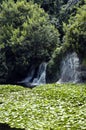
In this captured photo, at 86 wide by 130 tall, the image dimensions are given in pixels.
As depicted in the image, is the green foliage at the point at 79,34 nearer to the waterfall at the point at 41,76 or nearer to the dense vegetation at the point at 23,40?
the waterfall at the point at 41,76

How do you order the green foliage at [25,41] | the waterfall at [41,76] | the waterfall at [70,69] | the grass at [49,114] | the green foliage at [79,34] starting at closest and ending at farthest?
the grass at [49,114], the green foliage at [79,34], the waterfall at [70,69], the waterfall at [41,76], the green foliage at [25,41]

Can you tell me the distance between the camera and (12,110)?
59.9 ft

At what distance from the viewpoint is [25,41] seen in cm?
5234

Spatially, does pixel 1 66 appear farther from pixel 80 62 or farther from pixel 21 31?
pixel 80 62

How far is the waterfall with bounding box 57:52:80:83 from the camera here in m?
37.5

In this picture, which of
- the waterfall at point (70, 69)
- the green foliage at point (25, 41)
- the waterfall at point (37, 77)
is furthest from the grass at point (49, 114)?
the green foliage at point (25, 41)

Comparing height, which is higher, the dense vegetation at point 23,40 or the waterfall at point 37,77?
the dense vegetation at point 23,40

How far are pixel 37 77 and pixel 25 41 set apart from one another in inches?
262

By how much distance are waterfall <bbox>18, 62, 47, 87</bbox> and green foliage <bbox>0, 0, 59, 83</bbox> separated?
1768 mm

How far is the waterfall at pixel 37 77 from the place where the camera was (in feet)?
152

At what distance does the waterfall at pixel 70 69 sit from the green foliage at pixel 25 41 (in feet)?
36.4

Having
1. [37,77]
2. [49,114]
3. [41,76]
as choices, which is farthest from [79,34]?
[49,114]

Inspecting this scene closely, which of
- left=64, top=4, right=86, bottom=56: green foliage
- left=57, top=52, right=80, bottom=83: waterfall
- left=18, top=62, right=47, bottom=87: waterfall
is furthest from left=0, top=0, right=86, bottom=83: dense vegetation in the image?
left=64, top=4, right=86, bottom=56: green foliage

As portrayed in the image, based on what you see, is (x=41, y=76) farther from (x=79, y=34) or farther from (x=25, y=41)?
(x=79, y=34)
